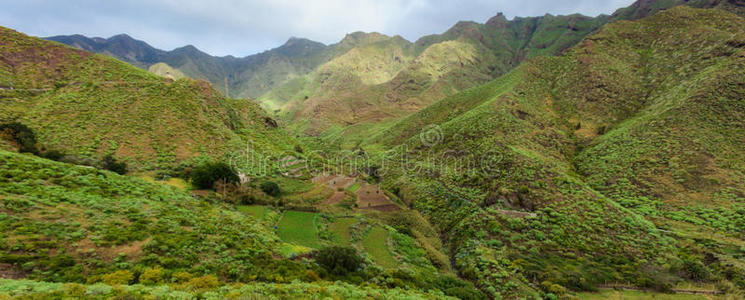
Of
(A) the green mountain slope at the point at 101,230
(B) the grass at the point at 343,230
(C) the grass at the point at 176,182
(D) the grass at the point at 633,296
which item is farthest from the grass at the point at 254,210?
(D) the grass at the point at 633,296

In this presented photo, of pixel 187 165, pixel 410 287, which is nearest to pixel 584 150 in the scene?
pixel 410 287

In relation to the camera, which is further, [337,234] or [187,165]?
[187,165]

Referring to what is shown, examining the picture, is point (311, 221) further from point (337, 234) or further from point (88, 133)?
point (88, 133)

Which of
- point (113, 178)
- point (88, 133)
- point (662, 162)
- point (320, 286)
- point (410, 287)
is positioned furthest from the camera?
point (662, 162)

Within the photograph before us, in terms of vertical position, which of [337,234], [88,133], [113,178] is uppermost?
[88,133]

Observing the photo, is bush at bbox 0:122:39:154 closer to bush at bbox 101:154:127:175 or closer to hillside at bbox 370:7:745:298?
bush at bbox 101:154:127:175

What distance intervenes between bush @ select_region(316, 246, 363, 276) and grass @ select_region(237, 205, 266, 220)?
1384 cm

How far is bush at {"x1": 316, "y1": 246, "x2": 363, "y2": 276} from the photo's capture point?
2134 centimetres

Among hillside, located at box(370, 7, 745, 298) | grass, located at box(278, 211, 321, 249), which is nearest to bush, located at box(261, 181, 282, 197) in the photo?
grass, located at box(278, 211, 321, 249)

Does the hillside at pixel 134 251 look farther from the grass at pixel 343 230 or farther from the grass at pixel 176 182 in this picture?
the grass at pixel 176 182

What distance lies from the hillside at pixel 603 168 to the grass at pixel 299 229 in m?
18.1

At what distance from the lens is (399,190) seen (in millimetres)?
59750

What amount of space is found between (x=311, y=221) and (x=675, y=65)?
101m

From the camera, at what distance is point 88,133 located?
1566 inches
